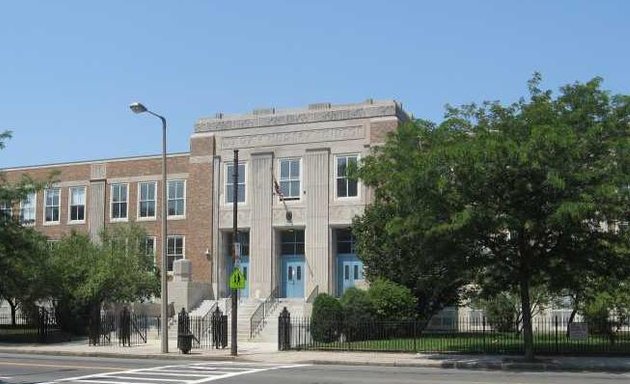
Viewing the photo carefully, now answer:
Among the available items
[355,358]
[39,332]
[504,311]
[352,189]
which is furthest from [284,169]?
[355,358]

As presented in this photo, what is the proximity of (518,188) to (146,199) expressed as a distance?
104 feet

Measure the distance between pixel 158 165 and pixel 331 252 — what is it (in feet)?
44.3

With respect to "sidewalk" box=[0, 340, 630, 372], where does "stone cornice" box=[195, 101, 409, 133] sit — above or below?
above

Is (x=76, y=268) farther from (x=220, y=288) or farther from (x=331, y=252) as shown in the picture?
(x=331, y=252)

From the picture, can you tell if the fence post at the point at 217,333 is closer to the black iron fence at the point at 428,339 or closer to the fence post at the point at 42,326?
the black iron fence at the point at 428,339

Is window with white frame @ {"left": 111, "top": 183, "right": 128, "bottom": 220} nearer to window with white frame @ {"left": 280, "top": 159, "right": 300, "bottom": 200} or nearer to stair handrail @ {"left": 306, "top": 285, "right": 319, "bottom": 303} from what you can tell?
window with white frame @ {"left": 280, "top": 159, "right": 300, "bottom": 200}

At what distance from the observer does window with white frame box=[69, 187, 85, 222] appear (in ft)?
172

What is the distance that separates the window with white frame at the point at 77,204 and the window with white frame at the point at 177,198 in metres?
6.99

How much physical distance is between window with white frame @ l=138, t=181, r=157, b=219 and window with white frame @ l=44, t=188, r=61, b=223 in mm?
6789

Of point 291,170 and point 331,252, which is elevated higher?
point 291,170

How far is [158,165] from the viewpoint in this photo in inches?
1962

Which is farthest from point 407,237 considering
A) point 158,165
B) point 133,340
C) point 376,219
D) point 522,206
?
point 158,165

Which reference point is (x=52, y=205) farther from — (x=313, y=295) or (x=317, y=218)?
(x=313, y=295)

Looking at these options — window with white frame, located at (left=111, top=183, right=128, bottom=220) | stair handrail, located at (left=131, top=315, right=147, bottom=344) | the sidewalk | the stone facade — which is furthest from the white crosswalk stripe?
window with white frame, located at (left=111, top=183, right=128, bottom=220)
